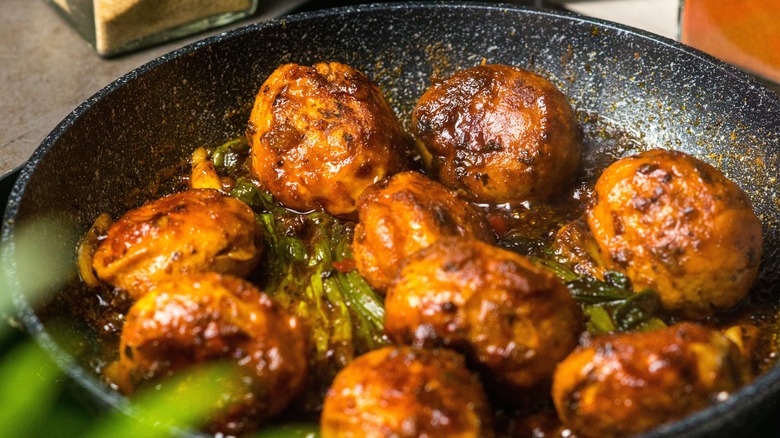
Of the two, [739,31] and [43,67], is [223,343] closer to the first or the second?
[43,67]

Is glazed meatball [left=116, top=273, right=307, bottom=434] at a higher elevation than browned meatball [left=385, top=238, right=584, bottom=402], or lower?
lower

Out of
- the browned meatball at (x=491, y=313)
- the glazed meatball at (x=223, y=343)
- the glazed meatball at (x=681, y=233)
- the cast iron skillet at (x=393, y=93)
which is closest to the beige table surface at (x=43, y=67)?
the cast iron skillet at (x=393, y=93)

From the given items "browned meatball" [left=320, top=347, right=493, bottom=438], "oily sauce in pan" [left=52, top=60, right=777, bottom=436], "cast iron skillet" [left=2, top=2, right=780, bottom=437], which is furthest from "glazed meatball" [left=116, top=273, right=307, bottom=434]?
"cast iron skillet" [left=2, top=2, right=780, bottom=437]

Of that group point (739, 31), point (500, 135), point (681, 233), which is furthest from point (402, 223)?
point (739, 31)

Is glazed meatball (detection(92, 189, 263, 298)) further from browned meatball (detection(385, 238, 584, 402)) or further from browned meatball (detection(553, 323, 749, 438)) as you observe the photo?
browned meatball (detection(553, 323, 749, 438))

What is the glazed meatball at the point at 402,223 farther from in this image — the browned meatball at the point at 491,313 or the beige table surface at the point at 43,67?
the beige table surface at the point at 43,67

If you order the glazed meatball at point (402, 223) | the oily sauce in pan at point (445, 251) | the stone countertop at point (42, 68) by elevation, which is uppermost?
the glazed meatball at point (402, 223)

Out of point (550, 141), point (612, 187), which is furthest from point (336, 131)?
point (612, 187)

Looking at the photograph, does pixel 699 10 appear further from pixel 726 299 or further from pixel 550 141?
pixel 726 299
